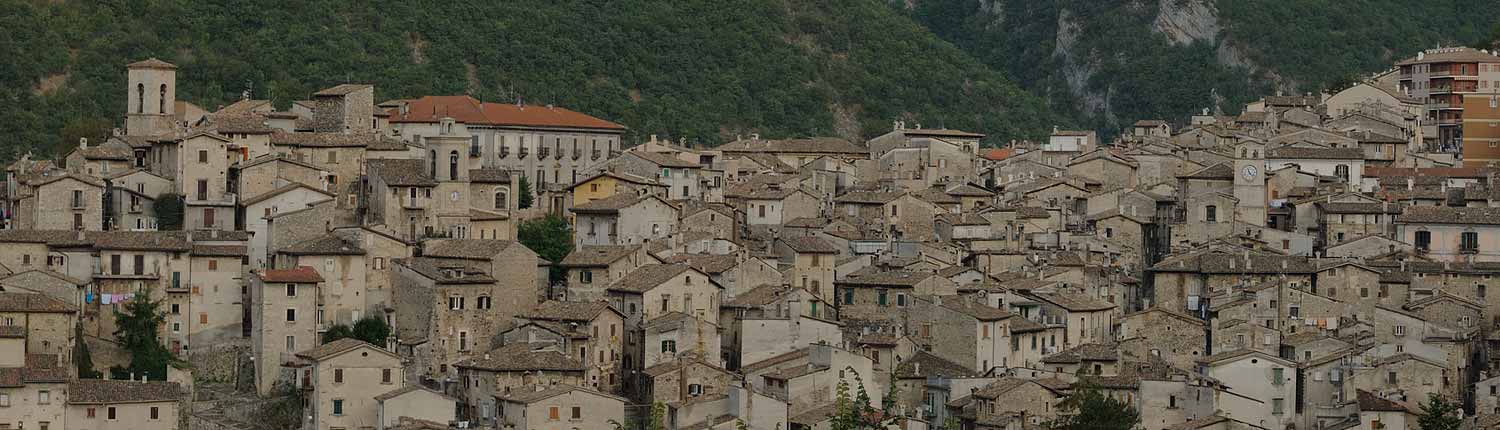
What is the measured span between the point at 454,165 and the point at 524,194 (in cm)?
585

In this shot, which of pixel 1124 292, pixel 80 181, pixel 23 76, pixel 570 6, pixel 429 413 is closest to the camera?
pixel 429 413

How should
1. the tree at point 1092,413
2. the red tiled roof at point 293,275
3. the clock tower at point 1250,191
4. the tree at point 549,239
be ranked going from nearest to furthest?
the tree at point 1092,413 < the red tiled roof at point 293,275 < the tree at point 549,239 < the clock tower at point 1250,191

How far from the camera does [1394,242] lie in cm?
6544

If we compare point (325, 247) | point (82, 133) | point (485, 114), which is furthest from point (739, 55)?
point (325, 247)

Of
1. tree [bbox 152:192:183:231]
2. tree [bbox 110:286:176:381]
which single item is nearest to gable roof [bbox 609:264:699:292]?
tree [bbox 110:286:176:381]

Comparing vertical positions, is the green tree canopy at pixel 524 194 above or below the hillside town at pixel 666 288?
above

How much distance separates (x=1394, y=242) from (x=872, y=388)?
53.0 ft

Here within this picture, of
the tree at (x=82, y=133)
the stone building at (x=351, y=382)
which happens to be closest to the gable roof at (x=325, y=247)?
the stone building at (x=351, y=382)

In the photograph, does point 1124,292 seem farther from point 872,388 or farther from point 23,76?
point 23,76

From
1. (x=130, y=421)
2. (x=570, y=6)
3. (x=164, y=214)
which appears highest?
(x=570, y=6)

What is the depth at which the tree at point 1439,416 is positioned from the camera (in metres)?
51.7

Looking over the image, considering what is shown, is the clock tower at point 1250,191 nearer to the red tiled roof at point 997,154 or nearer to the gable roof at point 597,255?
the red tiled roof at point 997,154

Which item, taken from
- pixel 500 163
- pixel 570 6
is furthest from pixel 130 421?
pixel 570 6

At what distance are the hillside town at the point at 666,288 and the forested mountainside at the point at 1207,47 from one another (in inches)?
1727
